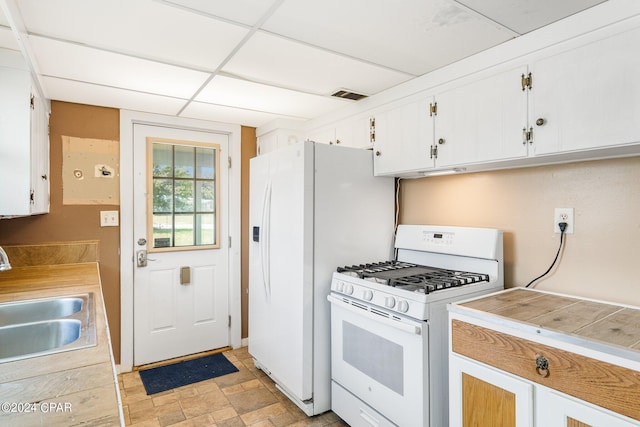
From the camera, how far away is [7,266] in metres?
1.48

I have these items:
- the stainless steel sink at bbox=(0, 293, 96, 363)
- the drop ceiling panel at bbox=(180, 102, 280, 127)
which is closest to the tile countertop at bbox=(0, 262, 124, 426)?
the stainless steel sink at bbox=(0, 293, 96, 363)

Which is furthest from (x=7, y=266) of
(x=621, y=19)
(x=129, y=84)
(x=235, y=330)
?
(x=621, y=19)

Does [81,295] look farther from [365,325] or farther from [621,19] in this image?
[621,19]

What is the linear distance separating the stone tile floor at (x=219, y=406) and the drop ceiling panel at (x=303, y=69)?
2.18m

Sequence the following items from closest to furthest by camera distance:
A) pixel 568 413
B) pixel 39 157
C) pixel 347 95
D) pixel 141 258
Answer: pixel 568 413
pixel 39 157
pixel 347 95
pixel 141 258

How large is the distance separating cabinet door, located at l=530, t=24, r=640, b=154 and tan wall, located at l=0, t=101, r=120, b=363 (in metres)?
3.03

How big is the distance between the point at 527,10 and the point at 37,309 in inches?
103

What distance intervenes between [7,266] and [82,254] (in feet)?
4.91

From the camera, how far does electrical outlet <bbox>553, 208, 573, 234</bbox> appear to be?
1819 millimetres

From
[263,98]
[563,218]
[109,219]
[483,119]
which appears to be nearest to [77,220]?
[109,219]

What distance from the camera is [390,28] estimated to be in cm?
167

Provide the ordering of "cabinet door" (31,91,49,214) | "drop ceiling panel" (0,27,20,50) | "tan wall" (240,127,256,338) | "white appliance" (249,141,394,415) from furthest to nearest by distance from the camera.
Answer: "tan wall" (240,127,256,338) < "white appliance" (249,141,394,415) < "cabinet door" (31,91,49,214) < "drop ceiling panel" (0,27,20,50)

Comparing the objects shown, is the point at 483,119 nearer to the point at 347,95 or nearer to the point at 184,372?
the point at 347,95

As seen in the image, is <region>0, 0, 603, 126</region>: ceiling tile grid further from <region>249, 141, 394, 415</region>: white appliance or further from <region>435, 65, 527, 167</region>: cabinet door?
<region>249, 141, 394, 415</region>: white appliance
